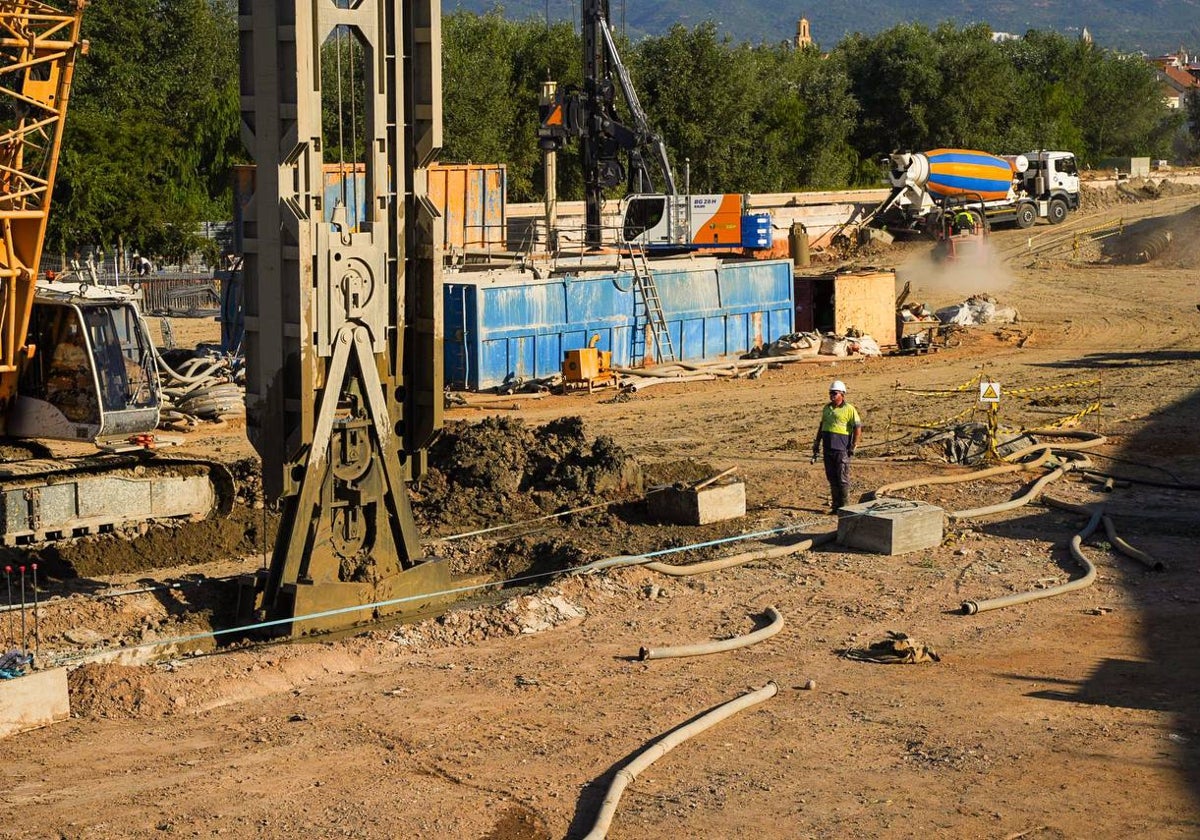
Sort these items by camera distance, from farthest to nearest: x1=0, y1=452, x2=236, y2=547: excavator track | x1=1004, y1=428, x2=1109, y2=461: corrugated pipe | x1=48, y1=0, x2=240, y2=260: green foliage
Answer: x1=48, y1=0, x2=240, y2=260: green foliage, x1=1004, y1=428, x2=1109, y2=461: corrugated pipe, x1=0, y1=452, x2=236, y2=547: excavator track

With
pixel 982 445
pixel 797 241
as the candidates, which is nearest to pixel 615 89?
pixel 797 241

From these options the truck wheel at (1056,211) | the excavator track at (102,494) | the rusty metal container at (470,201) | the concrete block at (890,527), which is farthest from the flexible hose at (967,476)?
the truck wheel at (1056,211)

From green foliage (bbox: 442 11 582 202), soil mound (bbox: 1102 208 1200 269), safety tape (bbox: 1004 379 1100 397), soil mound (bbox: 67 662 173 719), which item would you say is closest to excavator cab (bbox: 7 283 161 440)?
soil mound (bbox: 67 662 173 719)

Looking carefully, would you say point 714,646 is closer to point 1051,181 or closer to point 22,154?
point 22,154

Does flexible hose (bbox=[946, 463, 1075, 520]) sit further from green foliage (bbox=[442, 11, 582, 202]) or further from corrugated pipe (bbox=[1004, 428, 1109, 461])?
green foliage (bbox=[442, 11, 582, 202])

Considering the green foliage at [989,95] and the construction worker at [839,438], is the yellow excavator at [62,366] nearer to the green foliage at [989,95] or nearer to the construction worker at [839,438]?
the construction worker at [839,438]

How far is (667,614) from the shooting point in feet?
48.5

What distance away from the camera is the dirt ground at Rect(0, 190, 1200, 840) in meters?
10.2

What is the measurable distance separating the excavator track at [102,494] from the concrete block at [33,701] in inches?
188

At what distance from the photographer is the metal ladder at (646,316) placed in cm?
3184

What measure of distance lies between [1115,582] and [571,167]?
49.4 meters

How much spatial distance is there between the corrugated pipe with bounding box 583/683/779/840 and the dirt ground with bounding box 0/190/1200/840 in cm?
9

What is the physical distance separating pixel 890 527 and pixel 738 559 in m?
1.67

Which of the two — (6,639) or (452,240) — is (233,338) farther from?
(6,639)
